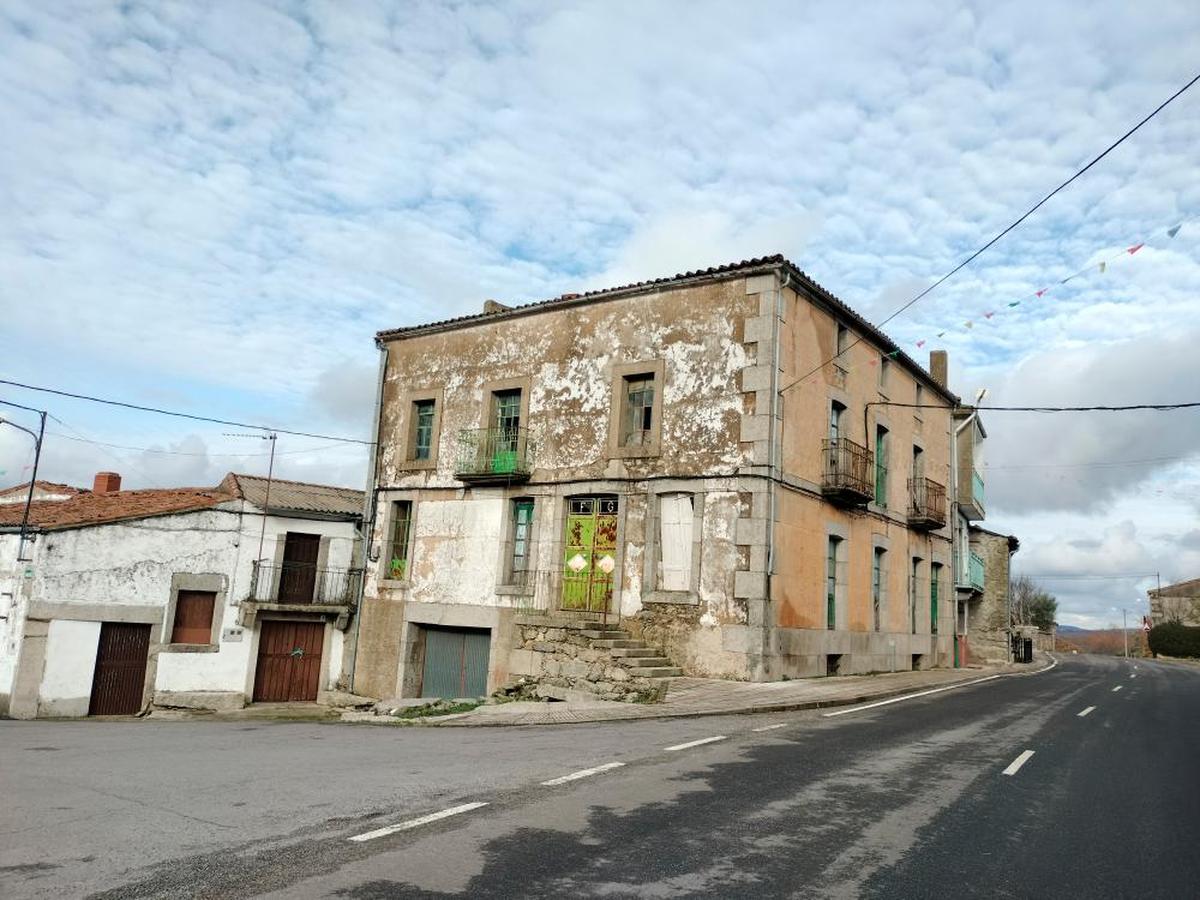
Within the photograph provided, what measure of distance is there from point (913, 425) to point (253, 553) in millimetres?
18223

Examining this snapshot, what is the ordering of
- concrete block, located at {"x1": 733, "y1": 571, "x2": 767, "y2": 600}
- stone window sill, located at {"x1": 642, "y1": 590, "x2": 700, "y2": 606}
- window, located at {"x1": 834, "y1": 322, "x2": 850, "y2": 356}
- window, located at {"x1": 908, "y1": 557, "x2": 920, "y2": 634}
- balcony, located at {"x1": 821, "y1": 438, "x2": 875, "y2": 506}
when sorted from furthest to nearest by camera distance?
1. window, located at {"x1": 908, "y1": 557, "x2": 920, "y2": 634}
2. window, located at {"x1": 834, "y1": 322, "x2": 850, "y2": 356}
3. balcony, located at {"x1": 821, "y1": 438, "x2": 875, "y2": 506}
4. stone window sill, located at {"x1": 642, "y1": 590, "x2": 700, "y2": 606}
5. concrete block, located at {"x1": 733, "y1": 571, "x2": 767, "y2": 600}

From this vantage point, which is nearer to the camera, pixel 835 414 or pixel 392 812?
pixel 392 812

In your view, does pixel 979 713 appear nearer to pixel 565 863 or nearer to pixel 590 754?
pixel 590 754

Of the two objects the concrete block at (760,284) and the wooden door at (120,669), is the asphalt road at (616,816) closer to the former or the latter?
the concrete block at (760,284)

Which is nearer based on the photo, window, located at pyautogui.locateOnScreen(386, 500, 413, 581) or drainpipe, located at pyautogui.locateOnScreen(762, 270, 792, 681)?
drainpipe, located at pyautogui.locateOnScreen(762, 270, 792, 681)

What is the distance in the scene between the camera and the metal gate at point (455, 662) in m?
20.8

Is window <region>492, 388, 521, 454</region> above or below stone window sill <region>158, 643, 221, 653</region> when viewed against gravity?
above

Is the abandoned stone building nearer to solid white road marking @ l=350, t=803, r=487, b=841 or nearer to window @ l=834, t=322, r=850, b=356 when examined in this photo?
window @ l=834, t=322, r=850, b=356

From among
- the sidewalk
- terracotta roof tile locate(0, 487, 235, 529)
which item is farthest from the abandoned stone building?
terracotta roof tile locate(0, 487, 235, 529)

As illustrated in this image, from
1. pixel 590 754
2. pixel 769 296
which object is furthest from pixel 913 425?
pixel 590 754

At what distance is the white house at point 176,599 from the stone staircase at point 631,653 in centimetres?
947

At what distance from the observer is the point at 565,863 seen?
5.18 metres

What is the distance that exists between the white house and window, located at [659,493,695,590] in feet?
31.9

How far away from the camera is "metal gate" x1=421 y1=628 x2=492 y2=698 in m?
20.8
